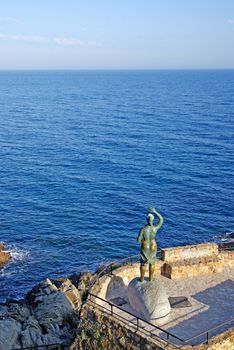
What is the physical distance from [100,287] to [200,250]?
6.48 meters

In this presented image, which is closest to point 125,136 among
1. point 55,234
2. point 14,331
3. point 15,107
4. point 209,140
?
point 209,140

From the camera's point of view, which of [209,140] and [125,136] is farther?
[125,136]

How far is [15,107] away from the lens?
461 ft

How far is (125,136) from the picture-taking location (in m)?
96.2

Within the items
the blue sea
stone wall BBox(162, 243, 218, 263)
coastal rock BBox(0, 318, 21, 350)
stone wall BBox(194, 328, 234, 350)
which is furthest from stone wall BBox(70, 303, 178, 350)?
the blue sea

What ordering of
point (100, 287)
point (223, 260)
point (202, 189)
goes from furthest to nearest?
point (202, 189), point (223, 260), point (100, 287)

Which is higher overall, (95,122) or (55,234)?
(95,122)

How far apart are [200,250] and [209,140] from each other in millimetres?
66740

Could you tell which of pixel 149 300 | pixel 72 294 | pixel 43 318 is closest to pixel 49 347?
pixel 43 318

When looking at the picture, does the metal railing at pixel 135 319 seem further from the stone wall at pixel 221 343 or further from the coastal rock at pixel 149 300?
the stone wall at pixel 221 343

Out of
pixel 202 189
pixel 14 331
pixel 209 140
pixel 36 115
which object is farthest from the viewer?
pixel 36 115

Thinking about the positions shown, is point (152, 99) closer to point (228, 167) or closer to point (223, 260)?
point (228, 167)

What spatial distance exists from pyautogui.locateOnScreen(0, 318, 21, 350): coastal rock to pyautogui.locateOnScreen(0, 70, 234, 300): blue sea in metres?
12.3

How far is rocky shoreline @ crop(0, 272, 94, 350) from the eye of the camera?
87.7 ft
